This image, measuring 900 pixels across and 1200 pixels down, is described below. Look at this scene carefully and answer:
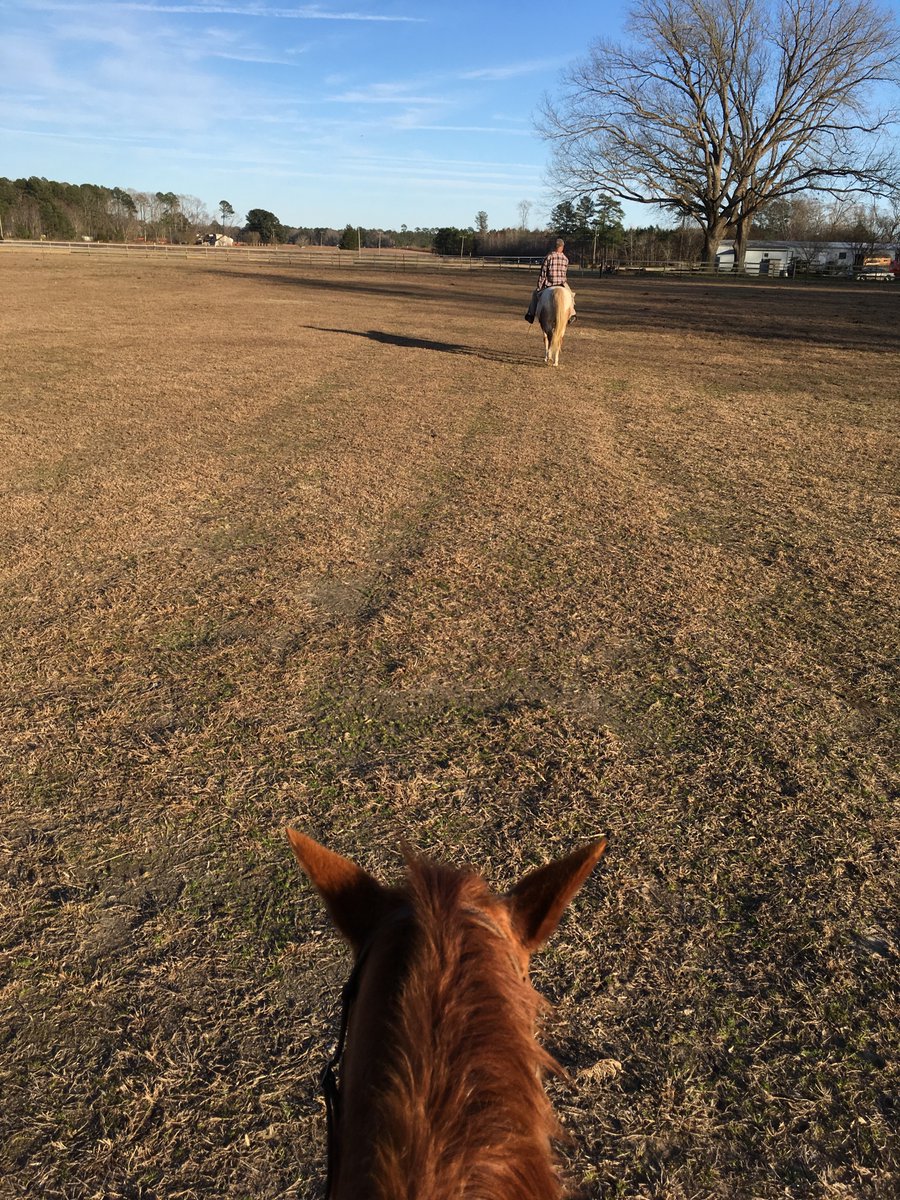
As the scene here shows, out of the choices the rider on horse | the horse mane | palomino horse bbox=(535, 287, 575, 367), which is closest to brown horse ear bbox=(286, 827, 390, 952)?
the horse mane

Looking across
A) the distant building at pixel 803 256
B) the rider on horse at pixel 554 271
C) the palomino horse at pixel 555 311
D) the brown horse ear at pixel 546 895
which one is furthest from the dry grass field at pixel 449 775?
the distant building at pixel 803 256

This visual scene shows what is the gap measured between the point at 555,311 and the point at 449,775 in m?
11.8

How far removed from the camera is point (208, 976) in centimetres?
229

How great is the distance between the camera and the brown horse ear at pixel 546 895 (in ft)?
3.64

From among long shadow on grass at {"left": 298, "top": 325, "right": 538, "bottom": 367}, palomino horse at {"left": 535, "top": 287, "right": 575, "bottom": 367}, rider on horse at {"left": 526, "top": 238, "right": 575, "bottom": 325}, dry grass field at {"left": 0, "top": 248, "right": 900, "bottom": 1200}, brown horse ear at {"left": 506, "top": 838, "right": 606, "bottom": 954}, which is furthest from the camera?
long shadow on grass at {"left": 298, "top": 325, "right": 538, "bottom": 367}

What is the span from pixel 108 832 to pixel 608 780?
1935 millimetres

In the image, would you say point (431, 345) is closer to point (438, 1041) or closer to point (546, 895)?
point (546, 895)

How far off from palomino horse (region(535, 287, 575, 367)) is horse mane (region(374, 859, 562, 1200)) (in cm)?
1339

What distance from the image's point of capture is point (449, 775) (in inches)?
127

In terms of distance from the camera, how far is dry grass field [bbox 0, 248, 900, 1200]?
76.9 inches

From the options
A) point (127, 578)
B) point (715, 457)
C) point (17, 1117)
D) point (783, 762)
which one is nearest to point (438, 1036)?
point (17, 1117)

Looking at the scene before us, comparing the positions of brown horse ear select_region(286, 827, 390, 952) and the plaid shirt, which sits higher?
the plaid shirt

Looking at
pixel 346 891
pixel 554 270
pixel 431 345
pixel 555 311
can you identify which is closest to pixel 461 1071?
pixel 346 891

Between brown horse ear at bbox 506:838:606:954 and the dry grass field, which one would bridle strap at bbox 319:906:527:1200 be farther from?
the dry grass field
